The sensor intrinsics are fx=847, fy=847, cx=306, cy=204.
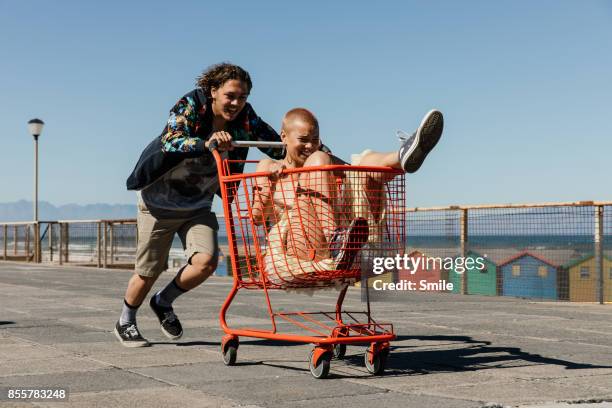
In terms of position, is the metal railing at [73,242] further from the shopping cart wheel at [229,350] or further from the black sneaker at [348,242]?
the black sneaker at [348,242]

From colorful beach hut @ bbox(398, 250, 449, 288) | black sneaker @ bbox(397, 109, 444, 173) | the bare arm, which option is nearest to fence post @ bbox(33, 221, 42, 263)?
colorful beach hut @ bbox(398, 250, 449, 288)

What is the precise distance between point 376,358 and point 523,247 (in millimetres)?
8057

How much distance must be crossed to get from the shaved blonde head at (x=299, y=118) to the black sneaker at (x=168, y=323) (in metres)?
1.72

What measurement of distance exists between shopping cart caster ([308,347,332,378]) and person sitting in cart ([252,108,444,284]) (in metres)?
0.43

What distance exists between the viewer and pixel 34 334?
21.7ft

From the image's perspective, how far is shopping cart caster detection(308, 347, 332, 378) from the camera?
14.6 ft

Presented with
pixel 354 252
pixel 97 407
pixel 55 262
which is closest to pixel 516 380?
pixel 354 252

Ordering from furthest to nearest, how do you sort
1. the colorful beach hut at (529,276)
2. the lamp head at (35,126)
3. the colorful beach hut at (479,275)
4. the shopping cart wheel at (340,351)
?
the lamp head at (35,126) < the colorful beach hut at (479,275) < the colorful beach hut at (529,276) < the shopping cart wheel at (340,351)

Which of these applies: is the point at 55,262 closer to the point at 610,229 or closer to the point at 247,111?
the point at 610,229

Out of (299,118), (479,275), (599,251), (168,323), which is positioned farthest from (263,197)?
(479,275)

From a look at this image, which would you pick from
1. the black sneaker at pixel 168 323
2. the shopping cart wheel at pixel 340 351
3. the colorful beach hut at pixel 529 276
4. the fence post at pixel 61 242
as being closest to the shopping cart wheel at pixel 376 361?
the shopping cart wheel at pixel 340 351

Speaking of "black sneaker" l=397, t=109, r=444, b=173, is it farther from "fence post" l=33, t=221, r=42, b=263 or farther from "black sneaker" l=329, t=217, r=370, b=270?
"fence post" l=33, t=221, r=42, b=263

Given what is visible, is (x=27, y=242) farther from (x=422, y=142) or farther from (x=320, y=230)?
(x=422, y=142)

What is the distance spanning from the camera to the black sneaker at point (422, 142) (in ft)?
14.5
